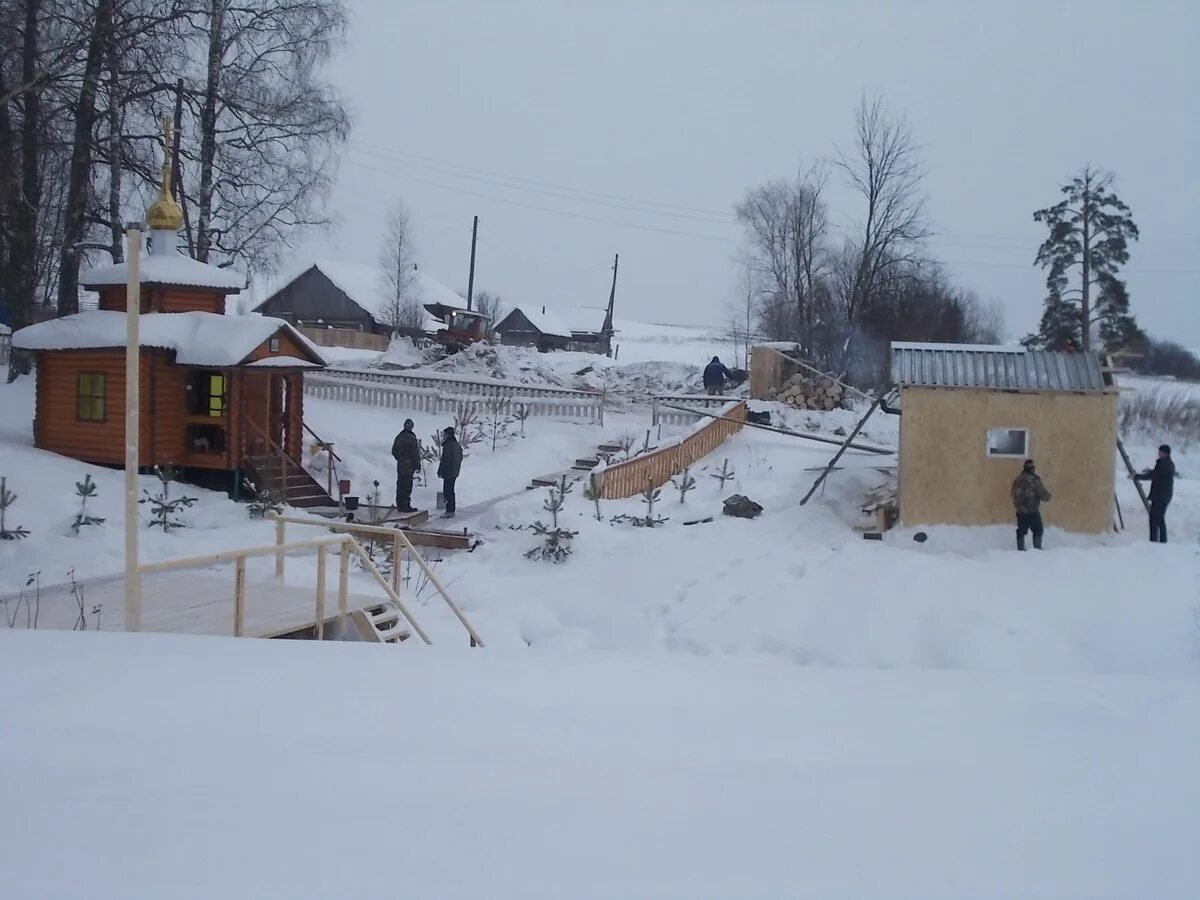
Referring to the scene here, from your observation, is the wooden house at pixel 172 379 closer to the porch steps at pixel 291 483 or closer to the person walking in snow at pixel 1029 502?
the porch steps at pixel 291 483

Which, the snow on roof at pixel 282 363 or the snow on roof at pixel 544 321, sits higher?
the snow on roof at pixel 544 321

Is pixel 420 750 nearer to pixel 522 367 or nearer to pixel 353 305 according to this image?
pixel 522 367

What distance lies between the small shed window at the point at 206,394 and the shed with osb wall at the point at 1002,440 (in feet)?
33.6

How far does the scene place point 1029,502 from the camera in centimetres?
1366

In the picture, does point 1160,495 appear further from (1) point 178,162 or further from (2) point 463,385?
(1) point 178,162

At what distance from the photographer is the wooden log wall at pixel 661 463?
1692cm

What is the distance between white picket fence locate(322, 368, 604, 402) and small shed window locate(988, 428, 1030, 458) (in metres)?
12.1

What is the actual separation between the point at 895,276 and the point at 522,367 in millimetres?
11413

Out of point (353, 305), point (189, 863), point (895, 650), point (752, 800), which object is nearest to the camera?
→ point (189, 863)

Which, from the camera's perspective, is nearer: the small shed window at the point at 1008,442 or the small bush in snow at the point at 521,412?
the small shed window at the point at 1008,442

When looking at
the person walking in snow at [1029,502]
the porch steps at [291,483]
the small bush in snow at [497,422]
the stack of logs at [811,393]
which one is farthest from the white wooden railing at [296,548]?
the stack of logs at [811,393]

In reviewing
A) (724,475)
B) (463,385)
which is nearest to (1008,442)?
(724,475)

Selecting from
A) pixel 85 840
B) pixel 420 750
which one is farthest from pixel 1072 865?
pixel 85 840

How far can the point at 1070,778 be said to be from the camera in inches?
179
